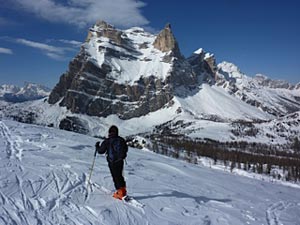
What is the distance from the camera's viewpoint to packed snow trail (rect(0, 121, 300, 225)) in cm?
1063

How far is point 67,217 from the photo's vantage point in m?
10.2

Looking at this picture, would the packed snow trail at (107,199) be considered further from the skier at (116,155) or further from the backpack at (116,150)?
the backpack at (116,150)

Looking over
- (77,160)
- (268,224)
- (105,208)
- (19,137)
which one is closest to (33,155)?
(77,160)

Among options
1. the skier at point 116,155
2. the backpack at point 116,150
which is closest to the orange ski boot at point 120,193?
the skier at point 116,155

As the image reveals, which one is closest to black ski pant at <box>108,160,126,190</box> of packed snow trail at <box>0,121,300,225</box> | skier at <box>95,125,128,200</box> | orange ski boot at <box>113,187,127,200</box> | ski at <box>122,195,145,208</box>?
skier at <box>95,125,128,200</box>

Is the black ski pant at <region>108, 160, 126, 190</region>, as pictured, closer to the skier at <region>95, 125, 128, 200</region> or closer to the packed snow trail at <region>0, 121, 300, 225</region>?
the skier at <region>95, 125, 128, 200</region>

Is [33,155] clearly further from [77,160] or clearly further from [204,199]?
[204,199]

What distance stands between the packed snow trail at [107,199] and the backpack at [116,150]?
5.20 feet

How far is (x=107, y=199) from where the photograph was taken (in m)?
12.6

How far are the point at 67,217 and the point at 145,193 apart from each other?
488cm

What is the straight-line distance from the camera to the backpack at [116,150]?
13.1m

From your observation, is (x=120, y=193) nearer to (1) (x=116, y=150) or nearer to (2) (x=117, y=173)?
(2) (x=117, y=173)

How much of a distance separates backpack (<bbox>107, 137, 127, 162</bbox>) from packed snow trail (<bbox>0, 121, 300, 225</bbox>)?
1585 mm

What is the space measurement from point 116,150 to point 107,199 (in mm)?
1925
